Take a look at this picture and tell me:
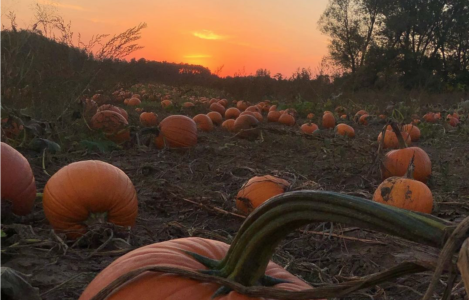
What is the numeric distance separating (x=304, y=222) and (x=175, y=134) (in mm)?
5014

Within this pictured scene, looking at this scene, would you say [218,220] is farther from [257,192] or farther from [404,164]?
[404,164]

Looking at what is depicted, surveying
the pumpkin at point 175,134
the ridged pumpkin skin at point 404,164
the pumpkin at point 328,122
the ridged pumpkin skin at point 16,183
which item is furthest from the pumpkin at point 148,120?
the ridged pumpkin skin at point 16,183

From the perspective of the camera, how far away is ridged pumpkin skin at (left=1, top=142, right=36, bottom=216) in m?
2.38

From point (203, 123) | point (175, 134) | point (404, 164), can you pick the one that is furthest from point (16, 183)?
point (203, 123)

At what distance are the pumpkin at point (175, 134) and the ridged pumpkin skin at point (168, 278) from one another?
4.48 meters

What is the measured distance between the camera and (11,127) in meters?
4.14

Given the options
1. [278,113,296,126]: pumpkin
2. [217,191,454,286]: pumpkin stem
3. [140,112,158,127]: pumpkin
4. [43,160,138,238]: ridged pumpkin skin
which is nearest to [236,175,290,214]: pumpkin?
[43,160,138,238]: ridged pumpkin skin

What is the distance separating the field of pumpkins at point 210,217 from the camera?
32.4 inches

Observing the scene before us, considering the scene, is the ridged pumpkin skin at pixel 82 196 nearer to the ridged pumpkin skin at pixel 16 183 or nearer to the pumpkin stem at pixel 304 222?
the ridged pumpkin skin at pixel 16 183

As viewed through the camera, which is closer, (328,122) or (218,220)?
(218,220)

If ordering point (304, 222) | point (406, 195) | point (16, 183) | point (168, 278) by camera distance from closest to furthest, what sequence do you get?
1. point (304, 222)
2. point (168, 278)
3. point (16, 183)
4. point (406, 195)

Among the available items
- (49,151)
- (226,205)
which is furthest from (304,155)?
(49,151)

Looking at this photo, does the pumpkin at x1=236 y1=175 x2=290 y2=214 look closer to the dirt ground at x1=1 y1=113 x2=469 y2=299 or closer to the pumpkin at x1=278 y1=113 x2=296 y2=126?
the dirt ground at x1=1 y1=113 x2=469 y2=299

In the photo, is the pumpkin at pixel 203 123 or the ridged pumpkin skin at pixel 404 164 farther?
the pumpkin at pixel 203 123
